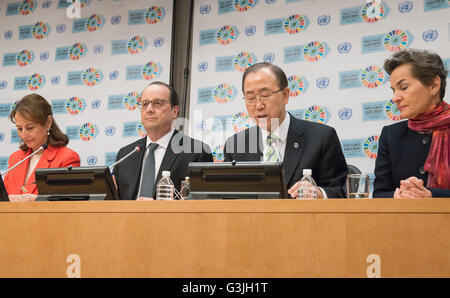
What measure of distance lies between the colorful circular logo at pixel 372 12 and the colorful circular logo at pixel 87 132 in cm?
192

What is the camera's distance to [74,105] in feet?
11.7

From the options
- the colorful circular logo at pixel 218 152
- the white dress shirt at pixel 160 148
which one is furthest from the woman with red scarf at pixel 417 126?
the colorful circular logo at pixel 218 152

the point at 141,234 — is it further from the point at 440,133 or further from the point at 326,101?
the point at 326,101

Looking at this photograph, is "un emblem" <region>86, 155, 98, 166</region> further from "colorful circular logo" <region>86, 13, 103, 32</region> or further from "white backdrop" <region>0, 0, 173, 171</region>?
"colorful circular logo" <region>86, 13, 103, 32</region>

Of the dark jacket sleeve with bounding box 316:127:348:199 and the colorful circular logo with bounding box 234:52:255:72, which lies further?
the colorful circular logo with bounding box 234:52:255:72

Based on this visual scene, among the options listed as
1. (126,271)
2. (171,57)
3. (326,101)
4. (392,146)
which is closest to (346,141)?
(326,101)

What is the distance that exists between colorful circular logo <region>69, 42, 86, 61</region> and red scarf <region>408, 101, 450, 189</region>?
2441 millimetres

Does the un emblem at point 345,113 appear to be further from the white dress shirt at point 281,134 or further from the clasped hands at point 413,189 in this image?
the clasped hands at point 413,189

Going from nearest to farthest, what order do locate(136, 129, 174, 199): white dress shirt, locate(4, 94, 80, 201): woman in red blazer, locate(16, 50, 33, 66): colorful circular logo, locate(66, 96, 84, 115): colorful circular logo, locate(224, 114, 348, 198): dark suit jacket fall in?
locate(224, 114, 348, 198): dark suit jacket
locate(136, 129, 174, 199): white dress shirt
locate(4, 94, 80, 201): woman in red blazer
locate(66, 96, 84, 115): colorful circular logo
locate(16, 50, 33, 66): colorful circular logo

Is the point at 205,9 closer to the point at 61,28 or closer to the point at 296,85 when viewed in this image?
the point at 296,85

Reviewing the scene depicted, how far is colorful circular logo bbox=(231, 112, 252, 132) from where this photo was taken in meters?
3.16

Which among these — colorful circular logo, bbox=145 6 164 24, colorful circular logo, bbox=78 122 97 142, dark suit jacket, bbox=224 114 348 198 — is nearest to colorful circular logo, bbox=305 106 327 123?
dark suit jacket, bbox=224 114 348 198

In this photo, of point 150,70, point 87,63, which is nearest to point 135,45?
point 150,70

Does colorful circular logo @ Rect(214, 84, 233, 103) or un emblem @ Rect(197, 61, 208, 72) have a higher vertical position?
un emblem @ Rect(197, 61, 208, 72)
